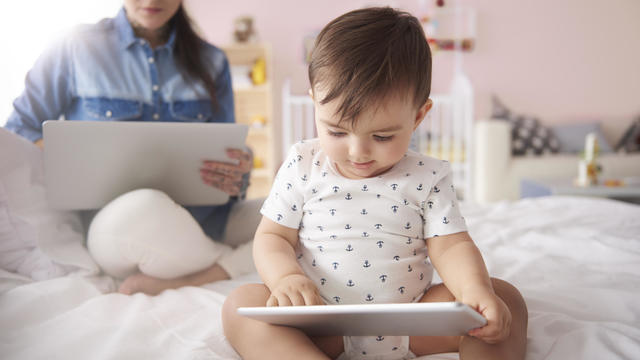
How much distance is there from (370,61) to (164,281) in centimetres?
58

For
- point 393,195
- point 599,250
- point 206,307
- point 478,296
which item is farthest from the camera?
point 599,250

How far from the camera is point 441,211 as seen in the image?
26.7 inches

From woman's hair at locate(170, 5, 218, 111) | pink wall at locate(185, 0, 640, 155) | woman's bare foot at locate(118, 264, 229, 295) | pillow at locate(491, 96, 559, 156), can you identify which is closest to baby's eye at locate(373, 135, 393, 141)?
woman's bare foot at locate(118, 264, 229, 295)

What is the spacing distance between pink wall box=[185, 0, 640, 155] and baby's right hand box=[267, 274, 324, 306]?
3.32 m

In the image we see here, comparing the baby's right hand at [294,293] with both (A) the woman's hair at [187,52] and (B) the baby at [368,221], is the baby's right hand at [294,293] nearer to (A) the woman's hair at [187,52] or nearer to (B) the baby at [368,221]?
(B) the baby at [368,221]

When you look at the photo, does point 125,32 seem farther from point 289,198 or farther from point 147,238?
point 289,198

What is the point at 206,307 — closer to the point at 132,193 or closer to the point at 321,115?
the point at 132,193

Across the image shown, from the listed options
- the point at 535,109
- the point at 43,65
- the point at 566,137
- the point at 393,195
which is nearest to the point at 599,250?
the point at 393,195

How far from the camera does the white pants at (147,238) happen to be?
85cm

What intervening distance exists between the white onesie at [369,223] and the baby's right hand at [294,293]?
87mm

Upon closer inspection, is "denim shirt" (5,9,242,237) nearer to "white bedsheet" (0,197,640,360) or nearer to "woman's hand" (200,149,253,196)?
"woman's hand" (200,149,253,196)

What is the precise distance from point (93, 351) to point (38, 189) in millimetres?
409

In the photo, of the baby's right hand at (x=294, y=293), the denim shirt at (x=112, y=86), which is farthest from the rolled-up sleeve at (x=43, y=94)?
the baby's right hand at (x=294, y=293)

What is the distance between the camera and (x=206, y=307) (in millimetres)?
794
